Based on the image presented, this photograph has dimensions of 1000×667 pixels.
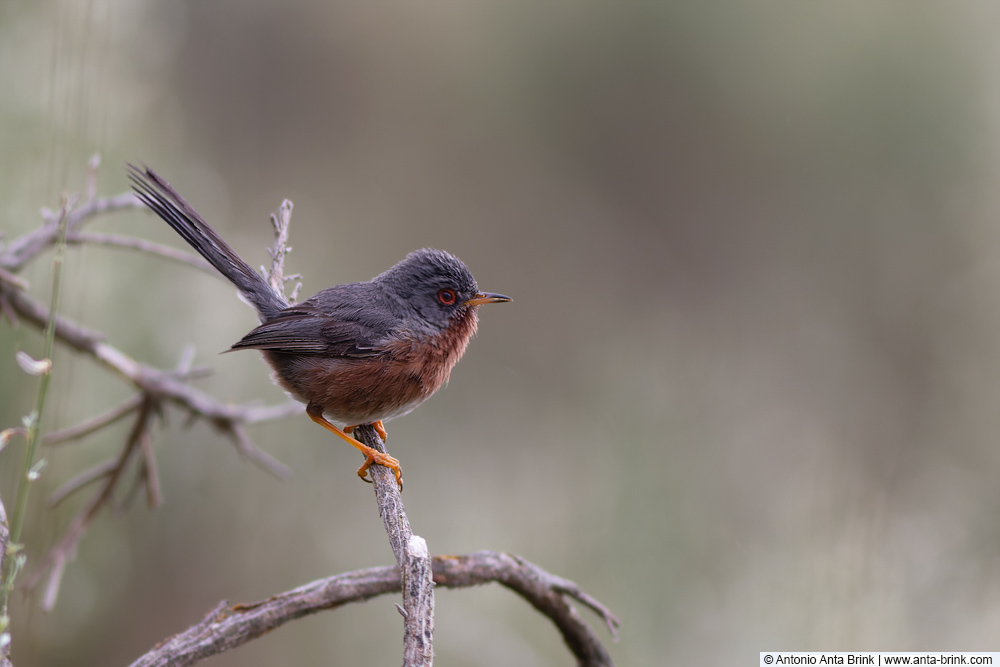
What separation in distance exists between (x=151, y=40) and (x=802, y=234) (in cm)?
653

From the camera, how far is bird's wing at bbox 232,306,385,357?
3625 mm

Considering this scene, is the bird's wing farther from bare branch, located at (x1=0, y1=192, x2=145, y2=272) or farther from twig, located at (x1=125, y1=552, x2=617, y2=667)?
twig, located at (x1=125, y1=552, x2=617, y2=667)

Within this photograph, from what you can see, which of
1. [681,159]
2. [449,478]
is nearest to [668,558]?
[449,478]

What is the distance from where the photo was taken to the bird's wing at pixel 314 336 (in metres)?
3.62

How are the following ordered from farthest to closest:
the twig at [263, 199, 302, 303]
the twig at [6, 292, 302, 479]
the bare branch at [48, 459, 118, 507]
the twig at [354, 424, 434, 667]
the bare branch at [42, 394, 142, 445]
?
the bare branch at [48, 459, 118, 507] < the twig at [6, 292, 302, 479] < the bare branch at [42, 394, 142, 445] < the twig at [263, 199, 302, 303] < the twig at [354, 424, 434, 667]

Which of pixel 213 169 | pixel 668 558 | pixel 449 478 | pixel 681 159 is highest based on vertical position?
pixel 681 159

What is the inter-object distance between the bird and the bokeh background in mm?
1047

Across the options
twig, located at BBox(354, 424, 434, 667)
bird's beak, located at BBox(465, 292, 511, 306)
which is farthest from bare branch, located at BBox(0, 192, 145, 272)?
twig, located at BBox(354, 424, 434, 667)

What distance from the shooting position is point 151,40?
6.09m

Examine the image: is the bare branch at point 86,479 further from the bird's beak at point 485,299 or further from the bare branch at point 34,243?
the bird's beak at point 485,299

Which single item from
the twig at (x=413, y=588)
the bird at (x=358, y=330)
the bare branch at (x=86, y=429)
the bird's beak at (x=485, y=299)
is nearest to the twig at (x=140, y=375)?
the bare branch at (x=86, y=429)

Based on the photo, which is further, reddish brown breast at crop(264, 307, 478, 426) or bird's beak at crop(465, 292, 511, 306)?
bird's beak at crop(465, 292, 511, 306)

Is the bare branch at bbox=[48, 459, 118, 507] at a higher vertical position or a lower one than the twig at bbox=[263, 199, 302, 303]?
lower

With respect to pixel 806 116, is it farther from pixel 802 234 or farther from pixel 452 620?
pixel 452 620
